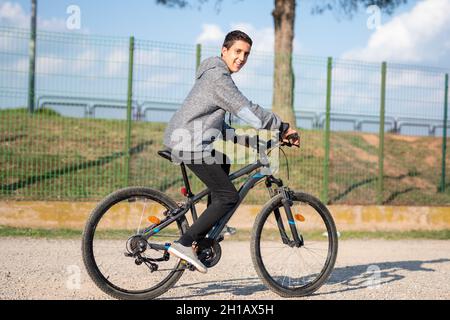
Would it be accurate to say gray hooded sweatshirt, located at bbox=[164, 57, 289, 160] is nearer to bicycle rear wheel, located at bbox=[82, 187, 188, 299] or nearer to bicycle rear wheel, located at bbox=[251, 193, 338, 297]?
bicycle rear wheel, located at bbox=[82, 187, 188, 299]

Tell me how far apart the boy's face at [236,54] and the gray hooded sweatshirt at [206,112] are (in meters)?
0.12

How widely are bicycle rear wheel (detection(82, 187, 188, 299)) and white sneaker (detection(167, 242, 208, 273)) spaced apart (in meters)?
0.13

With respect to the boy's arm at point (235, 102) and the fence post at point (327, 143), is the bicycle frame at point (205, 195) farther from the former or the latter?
the fence post at point (327, 143)

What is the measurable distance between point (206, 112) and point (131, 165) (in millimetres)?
6456

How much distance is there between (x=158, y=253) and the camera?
491cm

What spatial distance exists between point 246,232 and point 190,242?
541 centimetres

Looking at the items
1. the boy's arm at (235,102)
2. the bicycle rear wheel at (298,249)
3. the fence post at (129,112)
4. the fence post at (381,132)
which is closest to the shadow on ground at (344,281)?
the bicycle rear wheel at (298,249)

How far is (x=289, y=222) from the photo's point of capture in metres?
5.38

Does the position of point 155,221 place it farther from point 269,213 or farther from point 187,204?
point 269,213

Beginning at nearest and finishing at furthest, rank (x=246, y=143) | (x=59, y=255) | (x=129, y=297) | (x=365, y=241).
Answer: (x=129, y=297), (x=246, y=143), (x=59, y=255), (x=365, y=241)

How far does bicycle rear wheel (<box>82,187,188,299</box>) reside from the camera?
4.68 meters

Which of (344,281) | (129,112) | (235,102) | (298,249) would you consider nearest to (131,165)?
(129,112)

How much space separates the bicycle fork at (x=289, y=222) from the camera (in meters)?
5.33
